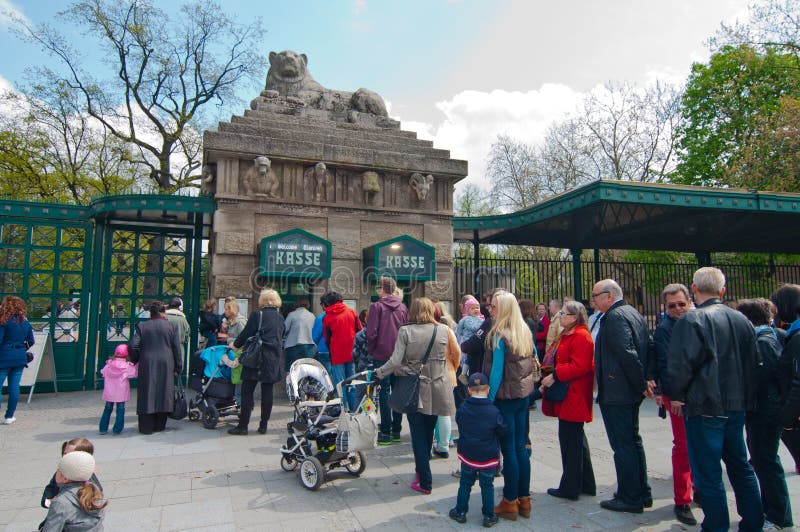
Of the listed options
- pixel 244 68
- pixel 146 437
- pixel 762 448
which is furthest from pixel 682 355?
pixel 244 68

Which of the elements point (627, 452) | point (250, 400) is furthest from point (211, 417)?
point (627, 452)

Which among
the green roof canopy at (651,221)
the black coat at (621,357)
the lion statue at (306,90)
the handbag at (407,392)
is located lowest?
the handbag at (407,392)

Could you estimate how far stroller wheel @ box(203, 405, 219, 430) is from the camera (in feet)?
21.9

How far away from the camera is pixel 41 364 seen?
898cm

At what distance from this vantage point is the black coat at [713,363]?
137 inches

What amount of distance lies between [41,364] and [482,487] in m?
8.62

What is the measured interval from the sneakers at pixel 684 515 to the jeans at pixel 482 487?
1512 mm

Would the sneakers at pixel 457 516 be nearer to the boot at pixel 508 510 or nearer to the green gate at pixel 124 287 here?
the boot at pixel 508 510

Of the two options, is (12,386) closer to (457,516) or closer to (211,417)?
(211,417)

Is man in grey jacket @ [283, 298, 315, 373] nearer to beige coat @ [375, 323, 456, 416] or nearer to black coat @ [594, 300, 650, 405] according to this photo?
beige coat @ [375, 323, 456, 416]

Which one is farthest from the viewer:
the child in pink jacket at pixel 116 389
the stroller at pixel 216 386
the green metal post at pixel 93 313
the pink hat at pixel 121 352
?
the green metal post at pixel 93 313

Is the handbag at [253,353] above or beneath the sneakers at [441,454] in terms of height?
above

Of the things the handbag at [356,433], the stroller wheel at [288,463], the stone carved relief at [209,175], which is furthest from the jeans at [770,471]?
the stone carved relief at [209,175]

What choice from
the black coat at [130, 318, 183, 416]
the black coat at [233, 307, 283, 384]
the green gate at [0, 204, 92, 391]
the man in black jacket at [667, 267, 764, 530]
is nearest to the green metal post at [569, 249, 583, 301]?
the black coat at [233, 307, 283, 384]
